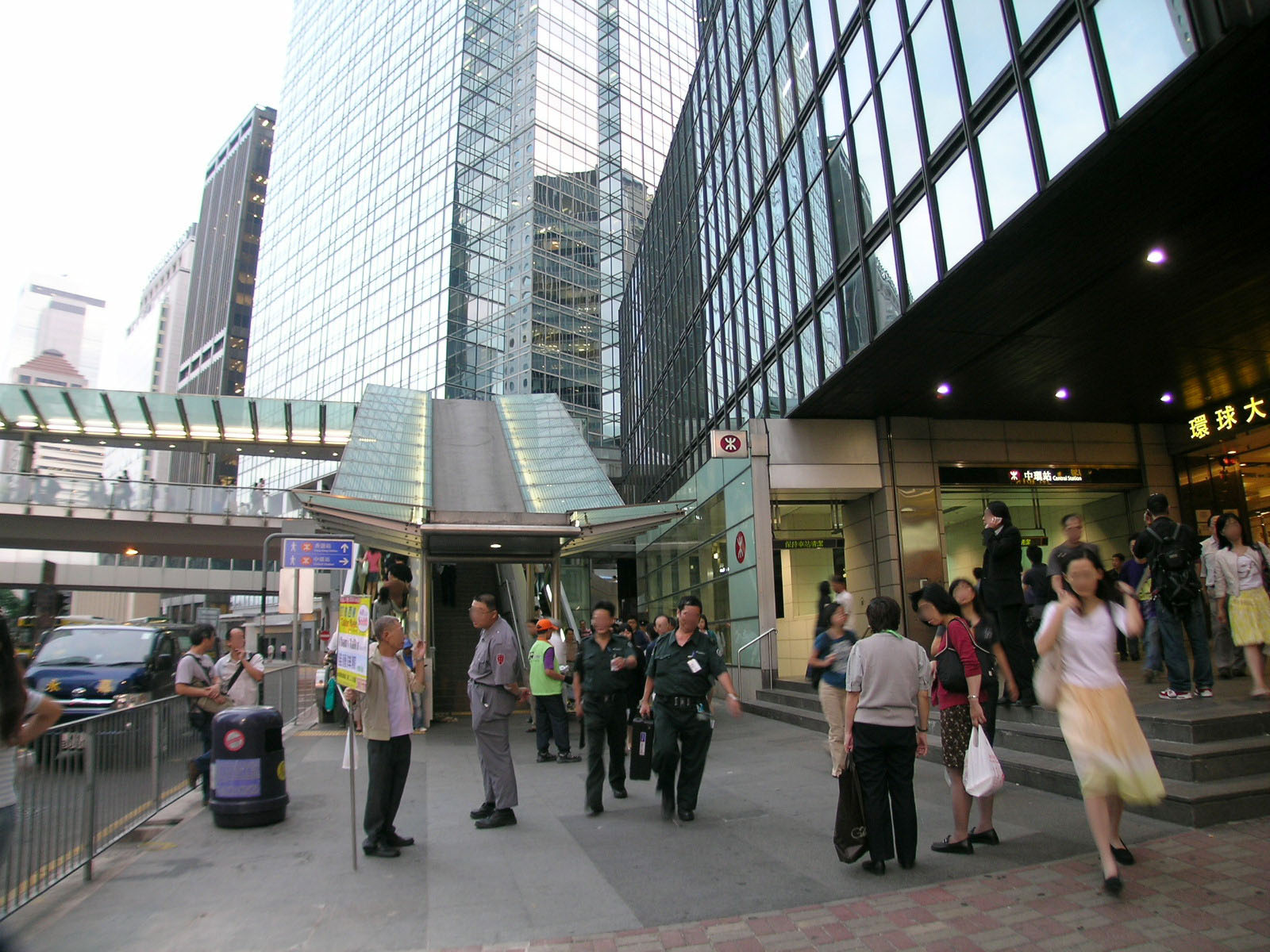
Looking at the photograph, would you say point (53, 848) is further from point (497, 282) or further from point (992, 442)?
point (497, 282)

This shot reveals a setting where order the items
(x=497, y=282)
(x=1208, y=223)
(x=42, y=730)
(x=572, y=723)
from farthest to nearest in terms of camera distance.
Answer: (x=497, y=282), (x=572, y=723), (x=1208, y=223), (x=42, y=730)

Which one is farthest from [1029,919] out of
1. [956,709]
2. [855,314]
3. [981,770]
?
[855,314]

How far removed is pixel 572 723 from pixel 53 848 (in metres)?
9.60

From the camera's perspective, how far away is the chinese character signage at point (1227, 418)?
1512 cm

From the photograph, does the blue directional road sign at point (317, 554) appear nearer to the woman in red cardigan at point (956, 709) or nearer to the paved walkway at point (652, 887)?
the paved walkway at point (652, 887)

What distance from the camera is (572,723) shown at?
46.4ft

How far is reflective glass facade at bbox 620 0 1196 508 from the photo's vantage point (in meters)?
8.62

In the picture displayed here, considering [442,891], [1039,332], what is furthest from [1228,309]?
[442,891]

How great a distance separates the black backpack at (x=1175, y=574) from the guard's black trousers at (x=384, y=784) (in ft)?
23.4

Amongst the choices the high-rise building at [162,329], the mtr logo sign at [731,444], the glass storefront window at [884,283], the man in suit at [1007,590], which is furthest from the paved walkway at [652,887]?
the high-rise building at [162,329]

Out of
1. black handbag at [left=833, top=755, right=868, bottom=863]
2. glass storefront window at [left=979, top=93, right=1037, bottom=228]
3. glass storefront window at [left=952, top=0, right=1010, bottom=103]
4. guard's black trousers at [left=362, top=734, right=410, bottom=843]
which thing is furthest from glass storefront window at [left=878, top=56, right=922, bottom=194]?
guard's black trousers at [left=362, top=734, right=410, bottom=843]

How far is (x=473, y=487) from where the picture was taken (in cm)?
1934

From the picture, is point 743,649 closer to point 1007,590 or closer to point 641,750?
point 1007,590

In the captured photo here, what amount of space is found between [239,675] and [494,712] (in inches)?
142
